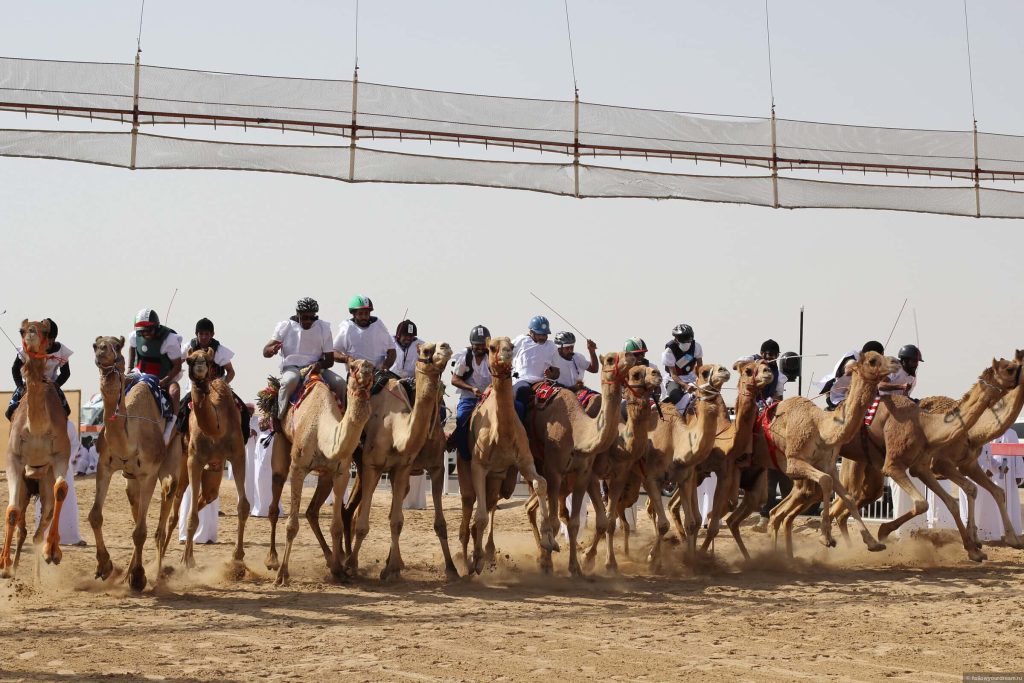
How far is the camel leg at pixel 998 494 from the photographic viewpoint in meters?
15.8

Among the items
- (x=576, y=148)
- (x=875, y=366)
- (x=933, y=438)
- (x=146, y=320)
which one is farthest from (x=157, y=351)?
(x=933, y=438)

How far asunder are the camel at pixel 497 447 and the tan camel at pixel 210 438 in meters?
2.35

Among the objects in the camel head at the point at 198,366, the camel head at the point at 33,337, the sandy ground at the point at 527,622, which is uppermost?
the camel head at the point at 33,337

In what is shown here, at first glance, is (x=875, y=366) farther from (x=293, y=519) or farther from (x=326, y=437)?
(x=293, y=519)

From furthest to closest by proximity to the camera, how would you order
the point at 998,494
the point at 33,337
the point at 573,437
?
the point at 998,494 < the point at 573,437 < the point at 33,337

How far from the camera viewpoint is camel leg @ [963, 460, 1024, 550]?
15781 millimetres

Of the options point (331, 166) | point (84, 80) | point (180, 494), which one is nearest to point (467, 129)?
point (331, 166)

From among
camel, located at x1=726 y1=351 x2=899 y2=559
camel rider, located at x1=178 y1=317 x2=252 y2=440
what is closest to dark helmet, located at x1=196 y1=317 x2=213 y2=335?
camel rider, located at x1=178 y1=317 x2=252 y2=440

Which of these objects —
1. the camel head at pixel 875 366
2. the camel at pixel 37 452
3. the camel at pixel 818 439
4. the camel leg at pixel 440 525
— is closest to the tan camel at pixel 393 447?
the camel leg at pixel 440 525

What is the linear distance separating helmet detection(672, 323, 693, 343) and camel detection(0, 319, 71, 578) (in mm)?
7024

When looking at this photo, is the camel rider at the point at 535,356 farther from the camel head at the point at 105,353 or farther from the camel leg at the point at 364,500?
the camel head at the point at 105,353

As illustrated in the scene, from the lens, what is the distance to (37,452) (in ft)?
39.7

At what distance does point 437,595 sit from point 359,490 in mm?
2046

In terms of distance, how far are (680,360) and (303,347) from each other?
4.71 metres
